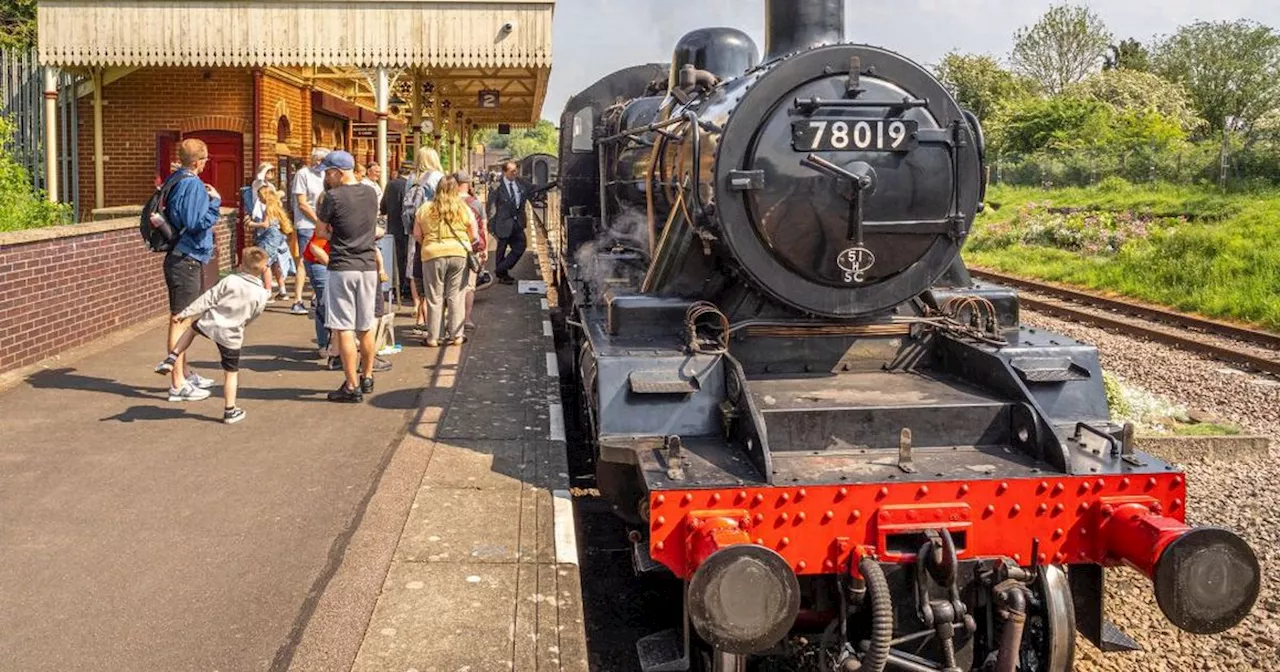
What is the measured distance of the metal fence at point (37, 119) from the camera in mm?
14328

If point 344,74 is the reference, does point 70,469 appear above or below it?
below

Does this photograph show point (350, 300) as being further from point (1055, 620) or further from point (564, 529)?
point (1055, 620)

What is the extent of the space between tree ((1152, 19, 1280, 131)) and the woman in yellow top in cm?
5899

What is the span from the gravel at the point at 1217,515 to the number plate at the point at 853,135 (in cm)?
217

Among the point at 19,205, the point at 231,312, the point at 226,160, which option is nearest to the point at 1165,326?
the point at 231,312

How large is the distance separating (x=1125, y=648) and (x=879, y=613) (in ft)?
3.59

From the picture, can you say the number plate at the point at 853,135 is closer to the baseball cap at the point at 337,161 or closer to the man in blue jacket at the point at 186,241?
the baseball cap at the point at 337,161

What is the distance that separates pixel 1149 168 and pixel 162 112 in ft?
80.6

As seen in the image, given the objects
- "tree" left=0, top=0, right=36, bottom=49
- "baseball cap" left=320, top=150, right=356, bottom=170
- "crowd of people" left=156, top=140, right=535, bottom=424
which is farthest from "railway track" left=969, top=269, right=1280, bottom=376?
"tree" left=0, top=0, right=36, bottom=49

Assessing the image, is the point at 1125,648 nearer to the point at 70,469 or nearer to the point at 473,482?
the point at 473,482

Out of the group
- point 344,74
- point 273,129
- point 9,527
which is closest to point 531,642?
point 9,527

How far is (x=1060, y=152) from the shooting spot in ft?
125

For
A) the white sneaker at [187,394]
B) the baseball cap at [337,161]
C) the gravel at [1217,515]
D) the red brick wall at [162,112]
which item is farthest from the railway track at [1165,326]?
the red brick wall at [162,112]

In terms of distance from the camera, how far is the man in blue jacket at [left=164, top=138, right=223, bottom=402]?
6801mm
